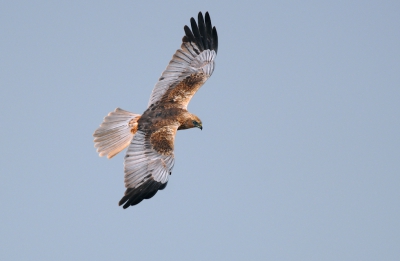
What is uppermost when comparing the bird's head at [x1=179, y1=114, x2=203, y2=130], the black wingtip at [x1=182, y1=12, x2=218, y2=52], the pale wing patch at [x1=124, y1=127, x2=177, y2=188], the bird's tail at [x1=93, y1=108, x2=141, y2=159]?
the black wingtip at [x1=182, y1=12, x2=218, y2=52]

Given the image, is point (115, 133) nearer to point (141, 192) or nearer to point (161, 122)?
point (161, 122)

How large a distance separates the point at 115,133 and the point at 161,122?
1225 mm

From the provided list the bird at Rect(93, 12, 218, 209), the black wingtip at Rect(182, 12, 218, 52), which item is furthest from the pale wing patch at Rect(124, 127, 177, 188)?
the black wingtip at Rect(182, 12, 218, 52)

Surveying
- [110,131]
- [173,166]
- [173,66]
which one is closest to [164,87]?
[173,66]

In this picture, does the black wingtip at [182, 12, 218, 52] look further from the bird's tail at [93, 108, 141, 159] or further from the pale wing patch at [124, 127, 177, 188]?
the pale wing patch at [124, 127, 177, 188]

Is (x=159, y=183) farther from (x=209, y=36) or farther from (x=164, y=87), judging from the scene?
(x=209, y=36)

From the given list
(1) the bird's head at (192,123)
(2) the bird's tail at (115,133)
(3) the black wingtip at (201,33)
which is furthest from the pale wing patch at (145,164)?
(3) the black wingtip at (201,33)

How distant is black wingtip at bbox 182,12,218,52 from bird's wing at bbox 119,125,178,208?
96.6 inches

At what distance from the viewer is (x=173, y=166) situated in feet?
37.5

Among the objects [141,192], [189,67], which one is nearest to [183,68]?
[189,67]

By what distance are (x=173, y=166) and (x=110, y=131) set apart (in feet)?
6.90

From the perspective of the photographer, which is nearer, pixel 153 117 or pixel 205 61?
pixel 153 117

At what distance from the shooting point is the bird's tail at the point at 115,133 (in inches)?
505

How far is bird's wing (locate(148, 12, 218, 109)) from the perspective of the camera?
13.1 m
